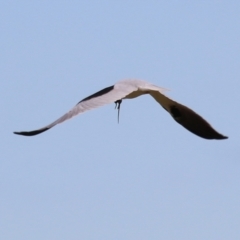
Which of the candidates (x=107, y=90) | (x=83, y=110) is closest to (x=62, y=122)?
(x=83, y=110)

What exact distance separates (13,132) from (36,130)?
1.39 feet

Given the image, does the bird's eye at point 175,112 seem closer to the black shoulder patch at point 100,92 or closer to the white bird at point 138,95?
the white bird at point 138,95

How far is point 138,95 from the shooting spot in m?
26.3

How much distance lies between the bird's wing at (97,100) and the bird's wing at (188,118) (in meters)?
1.92

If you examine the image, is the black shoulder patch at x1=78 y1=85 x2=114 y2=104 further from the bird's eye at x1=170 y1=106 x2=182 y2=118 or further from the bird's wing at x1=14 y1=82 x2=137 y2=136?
the bird's eye at x1=170 y1=106 x2=182 y2=118

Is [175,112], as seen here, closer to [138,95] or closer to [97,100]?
[138,95]

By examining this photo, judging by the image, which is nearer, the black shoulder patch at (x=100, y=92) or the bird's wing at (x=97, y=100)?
the bird's wing at (x=97, y=100)

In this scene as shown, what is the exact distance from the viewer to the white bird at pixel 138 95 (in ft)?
77.7

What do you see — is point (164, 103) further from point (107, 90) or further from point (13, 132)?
point (13, 132)

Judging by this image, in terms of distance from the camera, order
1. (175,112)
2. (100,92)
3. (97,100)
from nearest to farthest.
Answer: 1. (97,100)
2. (100,92)
3. (175,112)

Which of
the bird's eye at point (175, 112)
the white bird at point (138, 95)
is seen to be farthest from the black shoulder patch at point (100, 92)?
the bird's eye at point (175, 112)

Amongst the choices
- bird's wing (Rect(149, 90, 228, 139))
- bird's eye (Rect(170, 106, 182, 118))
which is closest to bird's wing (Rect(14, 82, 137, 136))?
bird's wing (Rect(149, 90, 228, 139))

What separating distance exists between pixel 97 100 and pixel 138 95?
2404mm

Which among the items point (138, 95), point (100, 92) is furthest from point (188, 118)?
point (100, 92)
